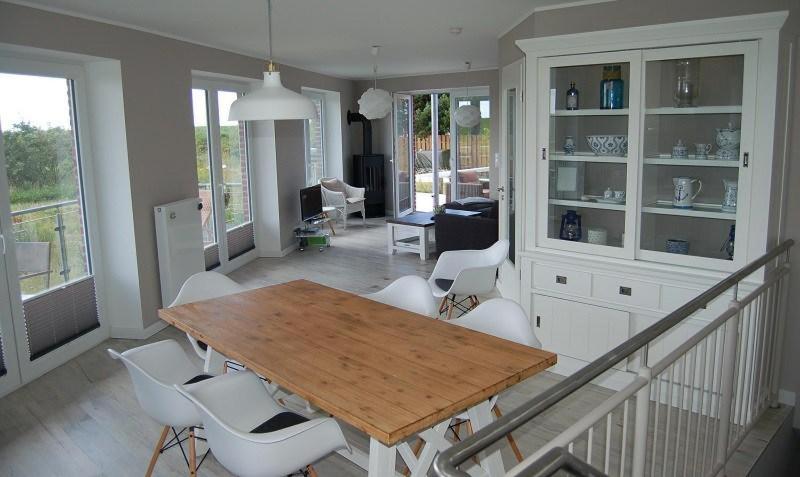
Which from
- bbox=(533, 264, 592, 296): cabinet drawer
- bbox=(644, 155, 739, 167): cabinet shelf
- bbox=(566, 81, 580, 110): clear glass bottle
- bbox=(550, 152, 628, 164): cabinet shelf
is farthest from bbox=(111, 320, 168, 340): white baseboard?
bbox=(644, 155, 739, 167): cabinet shelf

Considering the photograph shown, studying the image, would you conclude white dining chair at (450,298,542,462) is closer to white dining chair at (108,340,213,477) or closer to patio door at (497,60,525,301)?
white dining chair at (108,340,213,477)

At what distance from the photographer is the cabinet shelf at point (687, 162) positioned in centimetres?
355

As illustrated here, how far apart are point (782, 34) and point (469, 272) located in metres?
2.23

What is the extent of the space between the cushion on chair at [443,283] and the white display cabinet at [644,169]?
21.8 inches

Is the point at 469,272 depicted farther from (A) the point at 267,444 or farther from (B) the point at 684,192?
(A) the point at 267,444

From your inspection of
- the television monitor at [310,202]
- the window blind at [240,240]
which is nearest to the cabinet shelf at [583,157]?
the window blind at [240,240]

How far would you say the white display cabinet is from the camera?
336cm

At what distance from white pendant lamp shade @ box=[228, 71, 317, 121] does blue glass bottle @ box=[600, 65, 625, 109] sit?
6.59 feet

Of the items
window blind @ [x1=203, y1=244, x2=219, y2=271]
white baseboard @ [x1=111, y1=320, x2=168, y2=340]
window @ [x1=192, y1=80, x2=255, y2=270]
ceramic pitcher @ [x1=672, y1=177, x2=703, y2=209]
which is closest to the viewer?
ceramic pitcher @ [x1=672, y1=177, x2=703, y2=209]

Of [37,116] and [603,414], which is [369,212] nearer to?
[37,116]

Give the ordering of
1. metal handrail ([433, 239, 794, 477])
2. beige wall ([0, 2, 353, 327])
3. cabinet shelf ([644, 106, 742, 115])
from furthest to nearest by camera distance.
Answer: beige wall ([0, 2, 353, 327])
cabinet shelf ([644, 106, 742, 115])
metal handrail ([433, 239, 794, 477])

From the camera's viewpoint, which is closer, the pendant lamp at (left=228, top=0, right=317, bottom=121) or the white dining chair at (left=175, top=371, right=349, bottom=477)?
the white dining chair at (left=175, top=371, right=349, bottom=477)

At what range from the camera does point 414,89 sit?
10.5 meters

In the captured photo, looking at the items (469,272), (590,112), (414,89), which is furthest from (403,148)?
(590,112)
